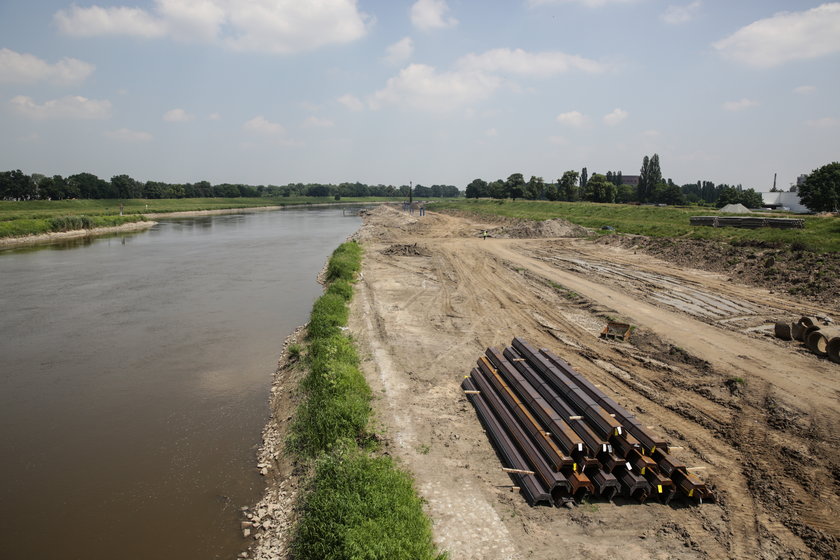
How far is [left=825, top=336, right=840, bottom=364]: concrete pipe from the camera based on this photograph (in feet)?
48.7

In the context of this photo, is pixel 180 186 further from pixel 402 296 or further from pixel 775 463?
pixel 775 463

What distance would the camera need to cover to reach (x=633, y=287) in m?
25.8

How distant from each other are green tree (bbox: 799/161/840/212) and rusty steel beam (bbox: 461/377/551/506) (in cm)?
6781

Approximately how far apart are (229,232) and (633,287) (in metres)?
58.5

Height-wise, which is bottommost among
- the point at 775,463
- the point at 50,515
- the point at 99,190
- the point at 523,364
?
the point at 50,515

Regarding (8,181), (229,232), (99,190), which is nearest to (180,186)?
(99,190)

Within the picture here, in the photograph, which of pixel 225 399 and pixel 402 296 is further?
pixel 402 296

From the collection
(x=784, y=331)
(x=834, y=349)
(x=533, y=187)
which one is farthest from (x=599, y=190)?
(x=834, y=349)

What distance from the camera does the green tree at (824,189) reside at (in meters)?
55.7

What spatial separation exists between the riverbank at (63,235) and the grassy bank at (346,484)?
55.0 metres

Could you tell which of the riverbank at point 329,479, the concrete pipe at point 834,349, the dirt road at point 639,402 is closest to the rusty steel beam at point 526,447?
the dirt road at point 639,402

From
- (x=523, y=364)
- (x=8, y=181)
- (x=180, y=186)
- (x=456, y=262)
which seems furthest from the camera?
(x=180, y=186)

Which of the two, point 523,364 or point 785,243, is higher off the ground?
point 785,243

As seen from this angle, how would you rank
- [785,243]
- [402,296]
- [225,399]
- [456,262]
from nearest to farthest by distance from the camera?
[225,399]
[402,296]
[785,243]
[456,262]
